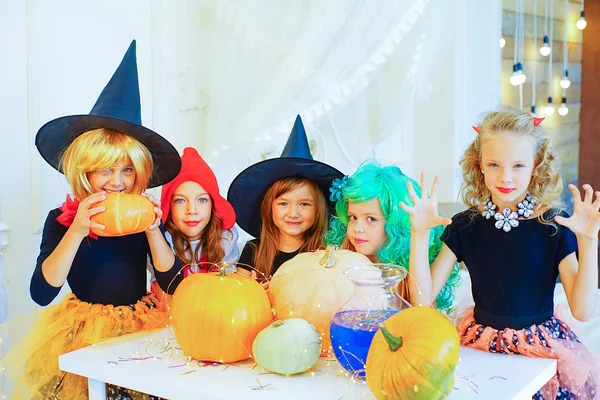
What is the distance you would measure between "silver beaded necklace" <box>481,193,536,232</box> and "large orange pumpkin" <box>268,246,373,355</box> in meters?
0.38

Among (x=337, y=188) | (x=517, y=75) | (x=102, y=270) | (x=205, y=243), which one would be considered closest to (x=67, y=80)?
(x=205, y=243)

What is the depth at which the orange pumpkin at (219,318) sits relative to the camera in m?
1.47

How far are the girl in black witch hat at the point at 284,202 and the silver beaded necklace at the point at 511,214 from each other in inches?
20.1

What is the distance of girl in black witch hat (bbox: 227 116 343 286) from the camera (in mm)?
2086

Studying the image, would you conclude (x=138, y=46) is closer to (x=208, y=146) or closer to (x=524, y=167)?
(x=208, y=146)

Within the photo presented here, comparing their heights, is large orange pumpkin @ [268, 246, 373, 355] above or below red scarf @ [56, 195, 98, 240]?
below

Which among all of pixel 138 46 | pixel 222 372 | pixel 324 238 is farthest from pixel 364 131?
pixel 222 372

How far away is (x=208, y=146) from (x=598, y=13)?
3754 millimetres

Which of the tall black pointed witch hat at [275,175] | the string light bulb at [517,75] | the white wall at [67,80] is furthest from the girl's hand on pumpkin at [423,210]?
the string light bulb at [517,75]

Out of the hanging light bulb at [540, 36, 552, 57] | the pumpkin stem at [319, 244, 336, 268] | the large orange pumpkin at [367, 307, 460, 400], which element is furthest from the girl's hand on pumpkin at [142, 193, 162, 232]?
the hanging light bulb at [540, 36, 552, 57]

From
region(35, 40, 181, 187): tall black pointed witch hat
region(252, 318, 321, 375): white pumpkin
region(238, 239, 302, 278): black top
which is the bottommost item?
region(252, 318, 321, 375): white pumpkin

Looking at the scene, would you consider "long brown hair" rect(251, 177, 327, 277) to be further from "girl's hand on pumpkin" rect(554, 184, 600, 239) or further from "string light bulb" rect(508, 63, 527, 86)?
"string light bulb" rect(508, 63, 527, 86)

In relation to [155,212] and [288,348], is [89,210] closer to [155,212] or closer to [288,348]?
[155,212]

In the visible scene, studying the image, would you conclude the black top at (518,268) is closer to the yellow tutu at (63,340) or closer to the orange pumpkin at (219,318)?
the orange pumpkin at (219,318)
